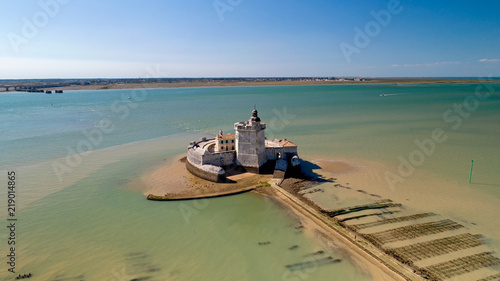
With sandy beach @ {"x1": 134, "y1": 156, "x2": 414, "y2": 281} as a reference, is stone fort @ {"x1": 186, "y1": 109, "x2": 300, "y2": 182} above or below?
above

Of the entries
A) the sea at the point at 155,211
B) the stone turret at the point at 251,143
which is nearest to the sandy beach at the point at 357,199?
the sea at the point at 155,211

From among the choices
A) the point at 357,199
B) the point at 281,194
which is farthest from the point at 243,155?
the point at 357,199

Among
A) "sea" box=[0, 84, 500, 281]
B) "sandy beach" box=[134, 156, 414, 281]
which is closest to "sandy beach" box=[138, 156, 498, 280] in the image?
"sandy beach" box=[134, 156, 414, 281]

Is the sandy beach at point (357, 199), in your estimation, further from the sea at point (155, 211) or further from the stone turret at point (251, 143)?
the stone turret at point (251, 143)

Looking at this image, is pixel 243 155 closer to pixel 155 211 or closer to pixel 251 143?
pixel 251 143

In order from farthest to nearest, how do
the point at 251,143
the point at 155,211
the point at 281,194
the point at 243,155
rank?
1. the point at 243,155
2. the point at 251,143
3. the point at 281,194
4. the point at 155,211

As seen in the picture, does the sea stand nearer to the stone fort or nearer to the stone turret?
the stone fort

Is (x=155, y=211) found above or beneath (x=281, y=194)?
beneath

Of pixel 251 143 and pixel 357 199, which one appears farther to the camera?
pixel 251 143
